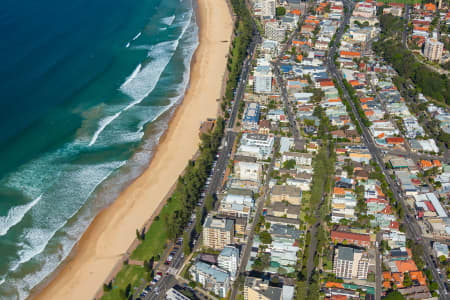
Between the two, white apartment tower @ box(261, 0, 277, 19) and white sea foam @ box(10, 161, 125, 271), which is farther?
white apartment tower @ box(261, 0, 277, 19)

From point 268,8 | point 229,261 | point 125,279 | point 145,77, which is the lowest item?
point 125,279

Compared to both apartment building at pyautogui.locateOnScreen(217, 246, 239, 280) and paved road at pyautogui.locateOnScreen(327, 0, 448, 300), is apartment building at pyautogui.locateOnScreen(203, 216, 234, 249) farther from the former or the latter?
paved road at pyautogui.locateOnScreen(327, 0, 448, 300)

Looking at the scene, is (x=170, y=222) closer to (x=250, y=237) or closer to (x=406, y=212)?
(x=250, y=237)

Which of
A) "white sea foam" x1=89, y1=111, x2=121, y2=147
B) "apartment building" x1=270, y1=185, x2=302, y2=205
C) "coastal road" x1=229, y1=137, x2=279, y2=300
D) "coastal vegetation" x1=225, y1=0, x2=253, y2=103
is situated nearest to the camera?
"coastal road" x1=229, y1=137, x2=279, y2=300

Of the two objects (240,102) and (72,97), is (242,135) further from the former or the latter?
(72,97)

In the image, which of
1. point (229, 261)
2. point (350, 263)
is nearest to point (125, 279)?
point (229, 261)

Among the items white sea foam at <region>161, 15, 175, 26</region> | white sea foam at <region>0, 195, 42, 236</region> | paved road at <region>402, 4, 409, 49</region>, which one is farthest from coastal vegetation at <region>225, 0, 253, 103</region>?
white sea foam at <region>0, 195, 42, 236</region>

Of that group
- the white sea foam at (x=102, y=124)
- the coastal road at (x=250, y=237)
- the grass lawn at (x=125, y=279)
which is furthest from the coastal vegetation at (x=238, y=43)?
the grass lawn at (x=125, y=279)
